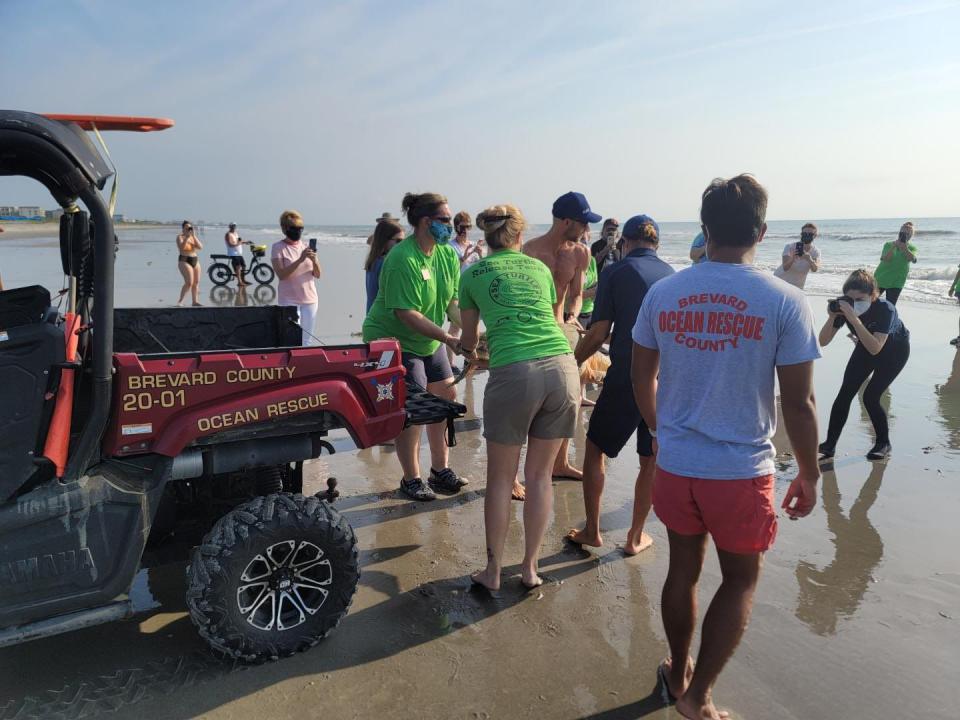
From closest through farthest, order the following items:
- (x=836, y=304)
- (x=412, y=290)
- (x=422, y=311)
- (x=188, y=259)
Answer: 1. (x=412, y=290)
2. (x=422, y=311)
3. (x=836, y=304)
4. (x=188, y=259)

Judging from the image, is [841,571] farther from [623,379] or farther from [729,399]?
[729,399]

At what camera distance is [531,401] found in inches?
128

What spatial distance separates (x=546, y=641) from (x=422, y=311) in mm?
2256

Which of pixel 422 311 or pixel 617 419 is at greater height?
pixel 422 311

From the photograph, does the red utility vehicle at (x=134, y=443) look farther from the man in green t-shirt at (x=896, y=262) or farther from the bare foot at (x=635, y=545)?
the man in green t-shirt at (x=896, y=262)

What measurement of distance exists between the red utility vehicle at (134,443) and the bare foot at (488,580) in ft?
2.46

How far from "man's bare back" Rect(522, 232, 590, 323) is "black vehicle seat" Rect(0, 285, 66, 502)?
9.51ft

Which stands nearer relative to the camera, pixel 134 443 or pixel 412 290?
pixel 134 443

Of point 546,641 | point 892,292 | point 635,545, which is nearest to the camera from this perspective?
point 546,641

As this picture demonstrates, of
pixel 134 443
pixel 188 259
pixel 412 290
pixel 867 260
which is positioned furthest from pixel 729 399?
pixel 867 260

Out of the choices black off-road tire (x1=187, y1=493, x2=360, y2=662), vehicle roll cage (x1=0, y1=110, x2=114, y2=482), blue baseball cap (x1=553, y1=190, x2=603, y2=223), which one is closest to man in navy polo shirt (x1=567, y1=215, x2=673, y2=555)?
blue baseball cap (x1=553, y1=190, x2=603, y2=223)

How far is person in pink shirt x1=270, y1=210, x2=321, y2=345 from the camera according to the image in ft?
21.9

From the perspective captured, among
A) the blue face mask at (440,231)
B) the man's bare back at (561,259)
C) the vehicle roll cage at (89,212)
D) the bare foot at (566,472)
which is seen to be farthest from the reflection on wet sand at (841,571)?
the vehicle roll cage at (89,212)

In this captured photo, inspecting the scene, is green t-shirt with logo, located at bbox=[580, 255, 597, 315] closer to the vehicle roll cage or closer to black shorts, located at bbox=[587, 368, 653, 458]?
black shorts, located at bbox=[587, 368, 653, 458]
